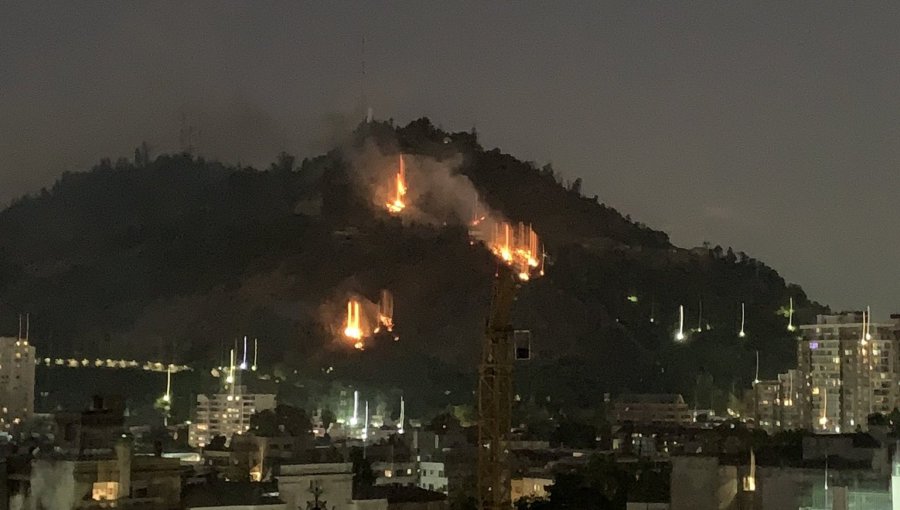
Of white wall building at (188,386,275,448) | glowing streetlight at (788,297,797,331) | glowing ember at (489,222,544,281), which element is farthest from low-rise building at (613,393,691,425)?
glowing ember at (489,222,544,281)

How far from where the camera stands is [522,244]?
270 feet

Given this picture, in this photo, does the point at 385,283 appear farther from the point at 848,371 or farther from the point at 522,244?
the point at 848,371

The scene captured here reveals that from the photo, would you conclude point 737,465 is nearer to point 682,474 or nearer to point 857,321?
point 682,474

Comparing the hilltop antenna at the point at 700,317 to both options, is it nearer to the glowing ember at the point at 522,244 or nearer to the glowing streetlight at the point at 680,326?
the glowing streetlight at the point at 680,326

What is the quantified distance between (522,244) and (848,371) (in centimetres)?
4043

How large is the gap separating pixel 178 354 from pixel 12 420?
19.5m

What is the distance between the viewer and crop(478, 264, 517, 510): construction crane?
643 inches

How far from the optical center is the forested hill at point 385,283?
62.8m

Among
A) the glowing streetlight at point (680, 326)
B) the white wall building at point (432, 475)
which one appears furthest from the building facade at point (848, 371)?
the glowing streetlight at point (680, 326)

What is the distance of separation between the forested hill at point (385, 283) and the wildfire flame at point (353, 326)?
784 millimetres

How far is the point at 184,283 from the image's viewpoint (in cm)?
8400

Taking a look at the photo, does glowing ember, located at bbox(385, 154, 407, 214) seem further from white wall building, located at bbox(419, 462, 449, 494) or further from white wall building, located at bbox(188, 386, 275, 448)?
white wall building, located at bbox(419, 462, 449, 494)

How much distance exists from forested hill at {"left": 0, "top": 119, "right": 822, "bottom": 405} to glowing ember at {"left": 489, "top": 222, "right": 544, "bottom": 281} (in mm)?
953

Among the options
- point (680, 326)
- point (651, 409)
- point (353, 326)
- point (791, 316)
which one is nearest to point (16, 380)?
point (353, 326)
